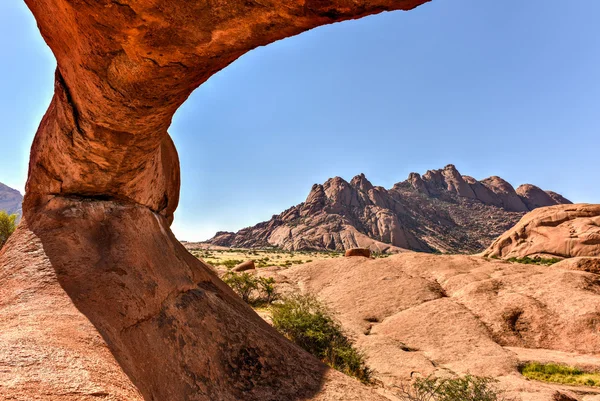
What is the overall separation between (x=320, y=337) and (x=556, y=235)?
3557 centimetres

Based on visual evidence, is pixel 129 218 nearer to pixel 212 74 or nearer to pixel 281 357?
pixel 212 74

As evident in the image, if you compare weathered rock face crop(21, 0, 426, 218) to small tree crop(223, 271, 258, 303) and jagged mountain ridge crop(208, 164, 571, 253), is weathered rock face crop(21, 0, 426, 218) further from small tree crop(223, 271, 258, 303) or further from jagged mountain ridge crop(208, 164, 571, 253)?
jagged mountain ridge crop(208, 164, 571, 253)

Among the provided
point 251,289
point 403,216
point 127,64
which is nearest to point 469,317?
point 251,289

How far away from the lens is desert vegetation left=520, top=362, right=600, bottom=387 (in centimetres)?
988

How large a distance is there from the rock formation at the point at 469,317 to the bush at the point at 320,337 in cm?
91

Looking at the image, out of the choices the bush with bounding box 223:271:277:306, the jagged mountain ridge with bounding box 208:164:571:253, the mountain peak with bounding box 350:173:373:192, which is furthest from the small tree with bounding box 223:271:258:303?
the mountain peak with bounding box 350:173:373:192

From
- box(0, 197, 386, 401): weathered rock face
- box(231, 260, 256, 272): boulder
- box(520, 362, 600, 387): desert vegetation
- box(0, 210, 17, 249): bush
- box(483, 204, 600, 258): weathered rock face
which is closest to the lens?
box(0, 197, 386, 401): weathered rock face

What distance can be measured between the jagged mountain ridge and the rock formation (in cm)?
6700

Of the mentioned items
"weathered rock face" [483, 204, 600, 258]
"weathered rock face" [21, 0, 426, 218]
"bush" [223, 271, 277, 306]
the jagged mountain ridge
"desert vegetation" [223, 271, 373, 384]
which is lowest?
"desert vegetation" [223, 271, 373, 384]

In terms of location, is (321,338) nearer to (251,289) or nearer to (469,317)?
(469,317)

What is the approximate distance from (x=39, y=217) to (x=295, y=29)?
529 cm

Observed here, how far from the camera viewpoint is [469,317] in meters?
14.5

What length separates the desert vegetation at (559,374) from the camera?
32.4 ft

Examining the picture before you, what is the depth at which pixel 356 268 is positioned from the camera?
21094 millimetres
